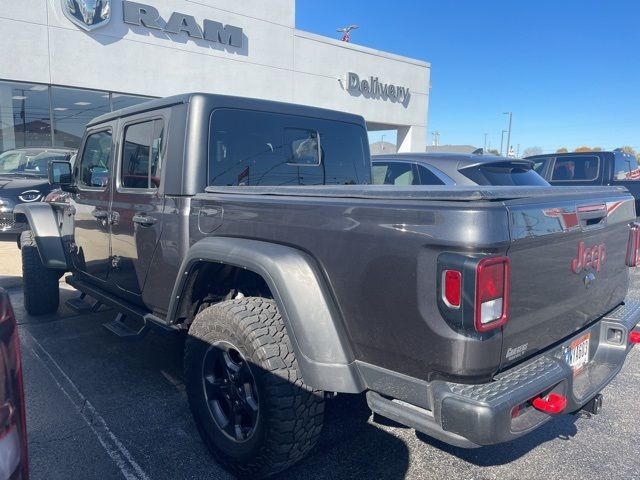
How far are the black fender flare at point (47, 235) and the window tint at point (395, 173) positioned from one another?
12.1 ft

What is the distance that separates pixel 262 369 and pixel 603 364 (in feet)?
5.92

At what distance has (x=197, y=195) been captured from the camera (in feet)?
9.43

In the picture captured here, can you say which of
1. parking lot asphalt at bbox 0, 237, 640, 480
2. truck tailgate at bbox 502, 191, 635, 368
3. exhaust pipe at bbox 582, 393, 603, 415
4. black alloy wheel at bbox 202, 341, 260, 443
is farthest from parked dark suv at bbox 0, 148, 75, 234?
exhaust pipe at bbox 582, 393, 603, 415

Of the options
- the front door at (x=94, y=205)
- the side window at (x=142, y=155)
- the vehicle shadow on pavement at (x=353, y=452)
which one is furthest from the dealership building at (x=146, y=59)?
the vehicle shadow on pavement at (x=353, y=452)

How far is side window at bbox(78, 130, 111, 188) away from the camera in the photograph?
3.85 metres

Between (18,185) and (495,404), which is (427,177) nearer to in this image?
(495,404)

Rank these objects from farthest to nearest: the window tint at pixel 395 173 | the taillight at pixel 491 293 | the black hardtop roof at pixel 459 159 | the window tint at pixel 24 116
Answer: the window tint at pixel 24 116
the window tint at pixel 395 173
the black hardtop roof at pixel 459 159
the taillight at pixel 491 293

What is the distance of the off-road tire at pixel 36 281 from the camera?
4898 millimetres

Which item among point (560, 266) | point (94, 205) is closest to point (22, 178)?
point (94, 205)

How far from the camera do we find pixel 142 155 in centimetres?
337

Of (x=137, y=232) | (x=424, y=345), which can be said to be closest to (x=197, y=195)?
(x=137, y=232)

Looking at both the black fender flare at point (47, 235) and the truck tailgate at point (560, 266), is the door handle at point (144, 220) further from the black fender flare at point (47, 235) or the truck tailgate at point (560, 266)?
the truck tailgate at point (560, 266)

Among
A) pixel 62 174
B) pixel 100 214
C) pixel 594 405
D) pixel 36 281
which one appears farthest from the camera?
pixel 36 281

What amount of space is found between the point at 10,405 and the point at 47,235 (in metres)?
3.92
